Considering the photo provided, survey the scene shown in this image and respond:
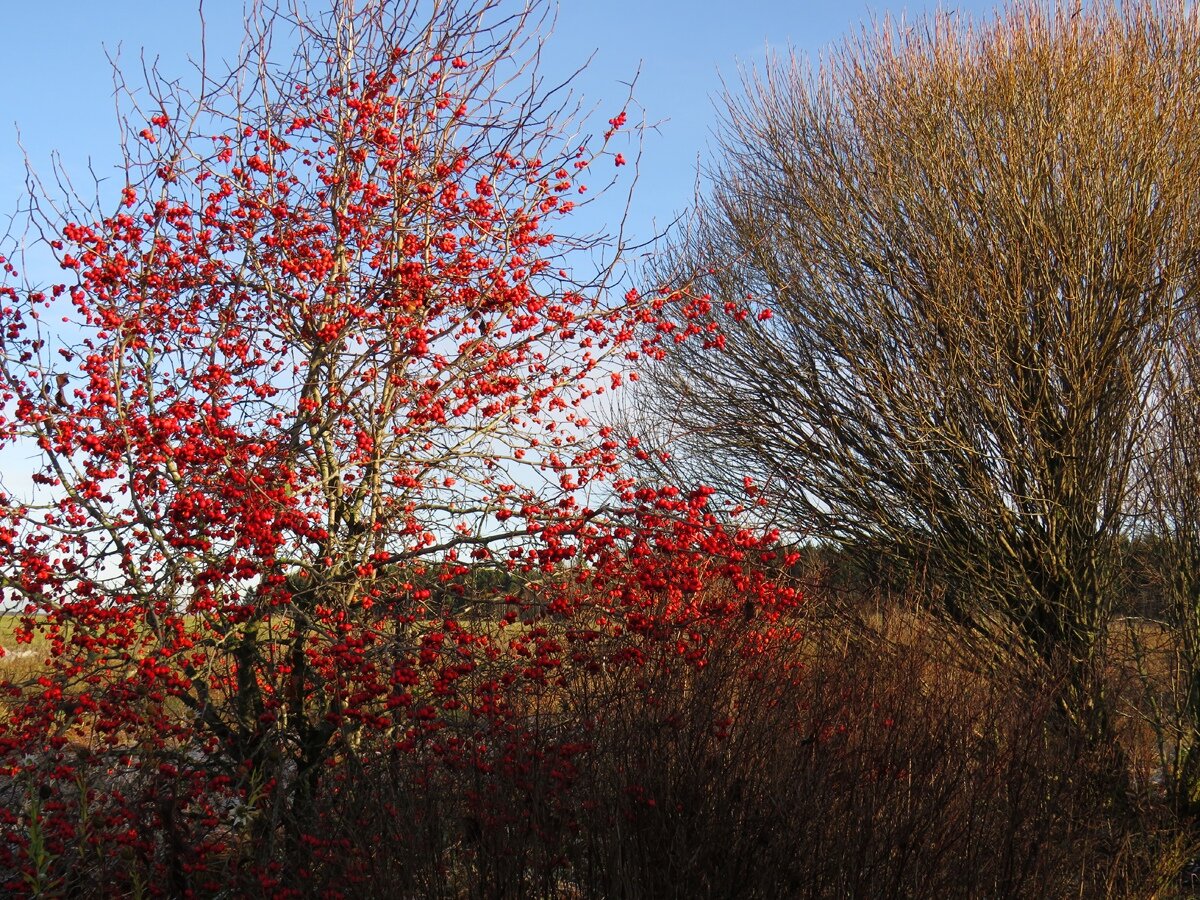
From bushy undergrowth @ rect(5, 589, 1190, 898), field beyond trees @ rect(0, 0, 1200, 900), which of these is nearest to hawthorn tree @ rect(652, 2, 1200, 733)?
field beyond trees @ rect(0, 0, 1200, 900)

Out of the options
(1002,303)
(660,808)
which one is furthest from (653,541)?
(1002,303)

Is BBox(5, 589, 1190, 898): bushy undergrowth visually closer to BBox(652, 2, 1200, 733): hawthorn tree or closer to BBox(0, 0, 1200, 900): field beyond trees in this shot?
BBox(0, 0, 1200, 900): field beyond trees

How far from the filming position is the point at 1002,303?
30.2 ft

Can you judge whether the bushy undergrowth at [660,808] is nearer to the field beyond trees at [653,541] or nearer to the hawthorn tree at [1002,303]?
the field beyond trees at [653,541]

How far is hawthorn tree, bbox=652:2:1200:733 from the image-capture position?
9.11 meters

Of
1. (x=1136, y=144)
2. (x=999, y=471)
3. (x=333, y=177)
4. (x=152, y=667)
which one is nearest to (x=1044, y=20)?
(x=1136, y=144)

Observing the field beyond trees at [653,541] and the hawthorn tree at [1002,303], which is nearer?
the field beyond trees at [653,541]

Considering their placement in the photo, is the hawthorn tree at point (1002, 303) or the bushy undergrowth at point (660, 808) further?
the hawthorn tree at point (1002, 303)

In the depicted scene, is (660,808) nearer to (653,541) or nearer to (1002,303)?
(653,541)

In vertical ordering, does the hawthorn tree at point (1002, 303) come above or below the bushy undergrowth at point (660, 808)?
above

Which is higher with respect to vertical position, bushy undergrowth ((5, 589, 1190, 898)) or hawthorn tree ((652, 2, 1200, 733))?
hawthorn tree ((652, 2, 1200, 733))

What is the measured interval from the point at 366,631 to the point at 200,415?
4.98 feet

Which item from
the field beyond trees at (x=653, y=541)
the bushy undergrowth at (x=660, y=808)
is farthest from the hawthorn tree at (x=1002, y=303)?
the bushy undergrowth at (x=660, y=808)

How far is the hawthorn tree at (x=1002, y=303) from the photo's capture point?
9.11 metres
